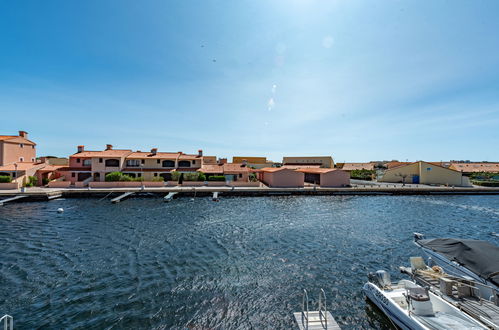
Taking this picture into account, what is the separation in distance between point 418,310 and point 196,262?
10.8m

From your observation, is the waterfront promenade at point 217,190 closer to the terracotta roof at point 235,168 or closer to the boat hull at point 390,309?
the terracotta roof at point 235,168

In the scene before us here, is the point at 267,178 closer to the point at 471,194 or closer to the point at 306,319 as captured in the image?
the point at 471,194

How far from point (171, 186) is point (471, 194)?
58921mm

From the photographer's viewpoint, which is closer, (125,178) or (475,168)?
(125,178)

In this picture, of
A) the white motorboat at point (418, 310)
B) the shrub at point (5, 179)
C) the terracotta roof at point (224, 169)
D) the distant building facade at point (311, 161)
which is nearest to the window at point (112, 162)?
the shrub at point (5, 179)

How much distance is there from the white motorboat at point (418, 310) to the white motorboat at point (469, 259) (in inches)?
70.0

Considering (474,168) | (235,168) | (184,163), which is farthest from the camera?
(474,168)

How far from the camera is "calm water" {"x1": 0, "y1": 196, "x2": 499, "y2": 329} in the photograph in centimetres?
907

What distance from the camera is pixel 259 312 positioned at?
922cm

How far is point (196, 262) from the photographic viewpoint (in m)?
13.7

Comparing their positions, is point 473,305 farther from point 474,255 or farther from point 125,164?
point 125,164

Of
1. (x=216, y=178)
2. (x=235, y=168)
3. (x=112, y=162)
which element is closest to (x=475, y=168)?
(x=235, y=168)

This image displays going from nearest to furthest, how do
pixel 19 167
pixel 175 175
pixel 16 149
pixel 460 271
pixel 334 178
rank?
1. pixel 460 271
2. pixel 19 167
3. pixel 16 149
4. pixel 175 175
5. pixel 334 178

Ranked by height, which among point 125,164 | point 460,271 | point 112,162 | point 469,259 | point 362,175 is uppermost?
point 112,162
